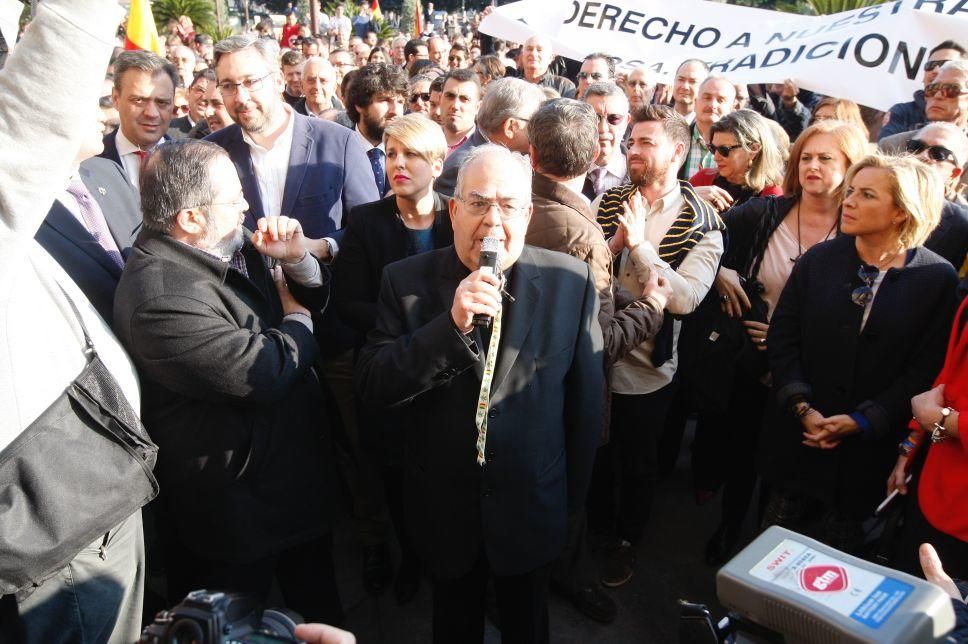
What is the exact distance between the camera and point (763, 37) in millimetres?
6426

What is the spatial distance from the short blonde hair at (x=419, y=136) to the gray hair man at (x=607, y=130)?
1303mm

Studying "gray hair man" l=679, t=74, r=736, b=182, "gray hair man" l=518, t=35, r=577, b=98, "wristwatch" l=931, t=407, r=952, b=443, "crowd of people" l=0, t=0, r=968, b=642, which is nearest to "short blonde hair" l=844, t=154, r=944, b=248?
"crowd of people" l=0, t=0, r=968, b=642

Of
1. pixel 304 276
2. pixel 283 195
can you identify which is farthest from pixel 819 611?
pixel 283 195

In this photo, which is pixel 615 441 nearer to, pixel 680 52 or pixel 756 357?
pixel 756 357

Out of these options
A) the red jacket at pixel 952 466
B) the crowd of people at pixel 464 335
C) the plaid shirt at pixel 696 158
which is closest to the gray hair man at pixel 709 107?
the plaid shirt at pixel 696 158

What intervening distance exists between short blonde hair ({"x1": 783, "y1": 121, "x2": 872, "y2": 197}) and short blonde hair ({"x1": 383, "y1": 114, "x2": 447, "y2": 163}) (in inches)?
61.7

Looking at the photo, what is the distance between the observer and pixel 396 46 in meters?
13.6

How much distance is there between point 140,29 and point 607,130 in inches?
213

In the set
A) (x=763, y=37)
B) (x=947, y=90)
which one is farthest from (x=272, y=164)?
(x=763, y=37)

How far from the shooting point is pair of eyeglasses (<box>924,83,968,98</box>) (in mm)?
4387

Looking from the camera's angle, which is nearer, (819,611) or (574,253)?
(819,611)

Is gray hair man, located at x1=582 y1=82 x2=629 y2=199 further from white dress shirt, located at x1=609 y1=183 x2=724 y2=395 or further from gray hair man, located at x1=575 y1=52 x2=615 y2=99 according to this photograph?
gray hair man, located at x1=575 y1=52 x2=615 y2=99

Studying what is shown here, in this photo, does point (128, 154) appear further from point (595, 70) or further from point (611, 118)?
point (595, 70)

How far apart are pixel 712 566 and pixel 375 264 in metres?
2.10
